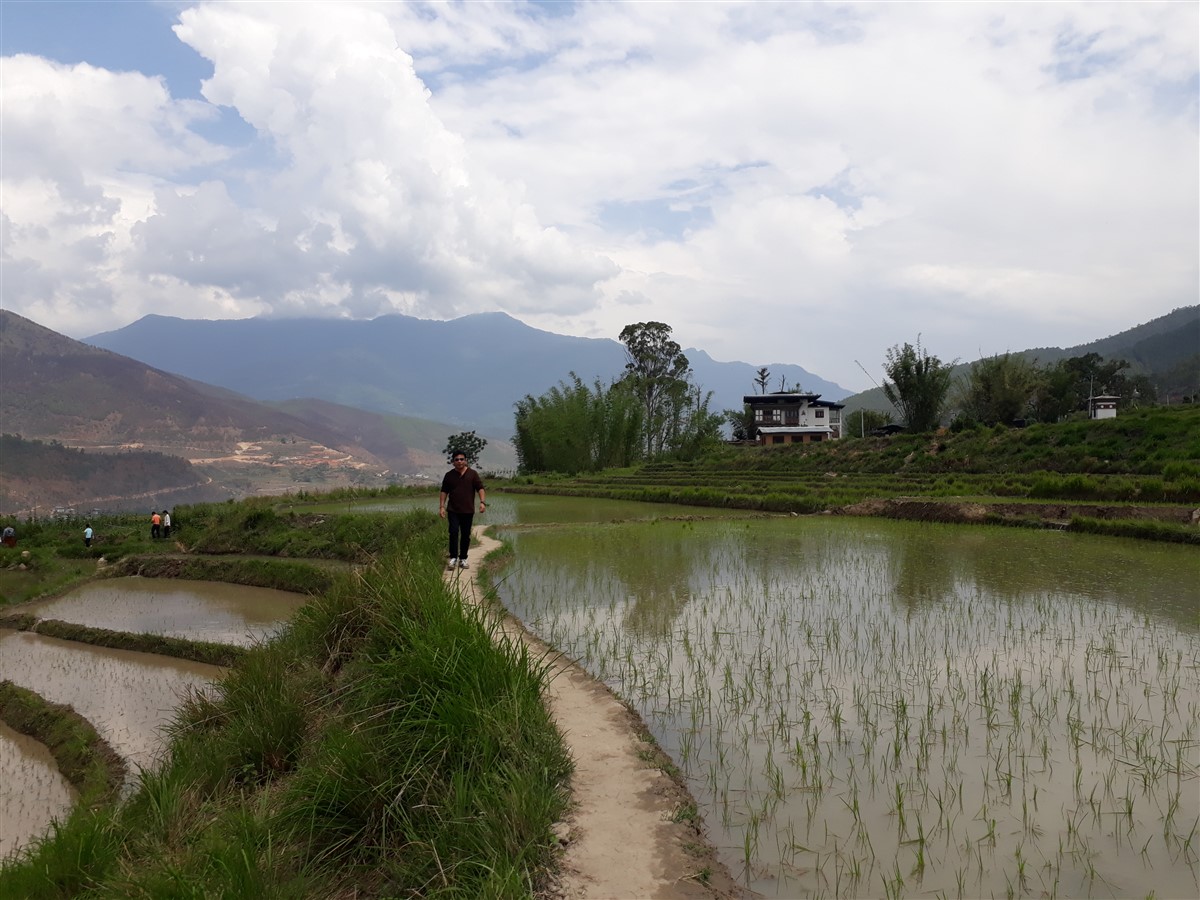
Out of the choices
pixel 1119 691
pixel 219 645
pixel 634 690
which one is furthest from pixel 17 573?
pixel 1119 691

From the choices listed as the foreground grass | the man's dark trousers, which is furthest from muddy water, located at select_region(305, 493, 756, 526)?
the foreground grass

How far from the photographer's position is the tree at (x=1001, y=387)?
39.8m

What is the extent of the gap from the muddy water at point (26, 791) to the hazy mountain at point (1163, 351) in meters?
79.1

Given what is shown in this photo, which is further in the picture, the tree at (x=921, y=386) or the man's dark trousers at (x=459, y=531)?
the tree at (x=921, y=386)

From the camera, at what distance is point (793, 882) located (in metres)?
3.50

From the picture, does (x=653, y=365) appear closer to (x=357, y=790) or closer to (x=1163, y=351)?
(x=357, y=790)

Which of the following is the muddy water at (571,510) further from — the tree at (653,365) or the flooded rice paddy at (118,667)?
the tree at (653,365)

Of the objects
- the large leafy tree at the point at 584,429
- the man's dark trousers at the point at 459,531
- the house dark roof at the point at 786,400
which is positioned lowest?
the man's dark trousers at the point at 459,531

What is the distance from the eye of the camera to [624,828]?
12.9 ft

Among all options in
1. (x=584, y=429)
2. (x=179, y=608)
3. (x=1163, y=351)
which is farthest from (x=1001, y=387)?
(x=1163, y=351)

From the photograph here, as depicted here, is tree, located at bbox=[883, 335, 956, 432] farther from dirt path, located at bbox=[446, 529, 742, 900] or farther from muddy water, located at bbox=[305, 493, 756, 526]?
dirt path, located at bbox=[446, 529, 742, 900]

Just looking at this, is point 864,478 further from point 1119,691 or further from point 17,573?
point 17,573

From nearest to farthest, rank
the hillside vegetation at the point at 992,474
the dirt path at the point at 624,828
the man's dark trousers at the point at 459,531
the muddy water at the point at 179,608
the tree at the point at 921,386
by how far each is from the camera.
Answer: the dirt path at the point at 624,828 < the man's dark trousers at the point at 459,531 < the muddy water at the point at 179,608 < the hillside vegetation at the point at 992,474 < the tree at the point at 921,386

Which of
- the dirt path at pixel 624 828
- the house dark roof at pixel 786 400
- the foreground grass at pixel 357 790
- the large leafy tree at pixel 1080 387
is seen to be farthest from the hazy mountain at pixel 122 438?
the dirt path at pixel 624 828
